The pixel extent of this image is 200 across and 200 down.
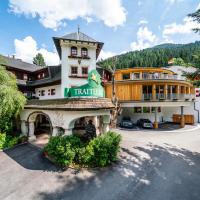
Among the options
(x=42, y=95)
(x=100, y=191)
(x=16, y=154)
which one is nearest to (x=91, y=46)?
(x=42, y=95)

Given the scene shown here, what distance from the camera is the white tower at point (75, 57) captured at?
21.5 metres

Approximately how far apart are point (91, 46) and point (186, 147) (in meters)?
17.1

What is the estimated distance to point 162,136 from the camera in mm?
20000

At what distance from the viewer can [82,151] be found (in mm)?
11812

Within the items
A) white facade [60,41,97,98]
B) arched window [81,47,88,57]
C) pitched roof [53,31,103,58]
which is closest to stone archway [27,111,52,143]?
white facade [60,41,97,98]

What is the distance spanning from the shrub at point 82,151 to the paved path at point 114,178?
0.68 m

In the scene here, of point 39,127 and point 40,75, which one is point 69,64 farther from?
point 39,127

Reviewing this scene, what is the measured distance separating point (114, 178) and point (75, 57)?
1628 centimetres

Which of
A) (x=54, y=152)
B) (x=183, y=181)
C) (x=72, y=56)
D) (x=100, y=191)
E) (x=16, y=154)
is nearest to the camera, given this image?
(x=100, y=191)

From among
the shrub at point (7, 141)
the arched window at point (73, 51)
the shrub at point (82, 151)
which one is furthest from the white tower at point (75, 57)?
the shrub at point (82, 151)

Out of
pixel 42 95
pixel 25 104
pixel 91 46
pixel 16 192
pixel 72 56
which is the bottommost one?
pixel 16 192

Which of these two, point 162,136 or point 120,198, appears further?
point 162,136

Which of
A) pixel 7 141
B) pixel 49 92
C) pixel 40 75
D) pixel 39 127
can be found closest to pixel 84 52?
pixel 49 92

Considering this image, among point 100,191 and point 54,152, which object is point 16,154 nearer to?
point 54,152
